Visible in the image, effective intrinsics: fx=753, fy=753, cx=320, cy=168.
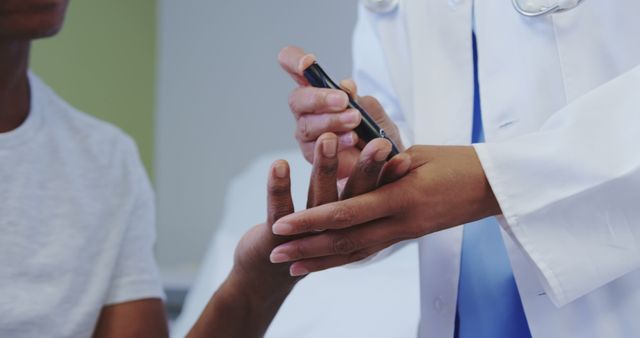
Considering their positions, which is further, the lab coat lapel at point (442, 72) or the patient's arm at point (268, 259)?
the lab coat lapel at point (442, 72)

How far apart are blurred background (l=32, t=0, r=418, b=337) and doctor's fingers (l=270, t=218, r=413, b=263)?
3.99ft

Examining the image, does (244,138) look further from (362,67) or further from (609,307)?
(609,307)

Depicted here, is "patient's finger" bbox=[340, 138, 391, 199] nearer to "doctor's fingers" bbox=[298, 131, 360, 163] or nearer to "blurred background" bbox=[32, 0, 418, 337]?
"doctor's fingers" bbox=[298, 131, 360, 163]

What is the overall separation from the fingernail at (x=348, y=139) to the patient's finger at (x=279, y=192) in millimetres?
75

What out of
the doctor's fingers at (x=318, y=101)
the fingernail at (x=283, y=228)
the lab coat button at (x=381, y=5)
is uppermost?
the lab coat button at (x=381, y=5)

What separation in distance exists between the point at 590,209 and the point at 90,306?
2.18ft

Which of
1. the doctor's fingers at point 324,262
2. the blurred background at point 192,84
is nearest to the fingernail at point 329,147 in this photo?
the doctor's fingers at point 324,262

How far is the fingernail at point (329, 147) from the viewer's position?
0.66 metres

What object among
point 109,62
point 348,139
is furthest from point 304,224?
point 109,62

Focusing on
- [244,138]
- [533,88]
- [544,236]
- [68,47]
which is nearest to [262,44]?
[244,138]

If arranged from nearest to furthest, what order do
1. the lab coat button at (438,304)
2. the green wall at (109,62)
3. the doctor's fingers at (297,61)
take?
the doctor's fingers at (297,61)
the lab coat button at (438,304)
the green wall at (109,62)

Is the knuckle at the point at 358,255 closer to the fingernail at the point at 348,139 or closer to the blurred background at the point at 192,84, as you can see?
the fingernail at the point at 348,139

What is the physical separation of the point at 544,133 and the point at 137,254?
63 centimetres

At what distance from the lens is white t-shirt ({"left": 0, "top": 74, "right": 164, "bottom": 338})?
0.97 m
